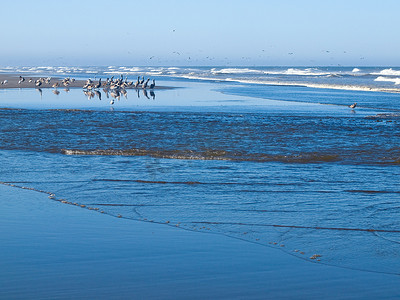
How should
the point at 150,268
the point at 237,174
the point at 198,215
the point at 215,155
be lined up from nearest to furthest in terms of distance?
the point at 150,268
the point at 198,215
the point at 237,174
the point at 215,155

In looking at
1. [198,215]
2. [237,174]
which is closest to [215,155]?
[237,174]

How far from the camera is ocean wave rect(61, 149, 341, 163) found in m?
11.6

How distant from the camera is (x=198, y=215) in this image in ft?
23.7

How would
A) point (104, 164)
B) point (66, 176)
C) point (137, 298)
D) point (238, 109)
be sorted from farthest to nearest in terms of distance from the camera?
point (238, 109), point (104, 164), point (66, 176), point (137, 298)

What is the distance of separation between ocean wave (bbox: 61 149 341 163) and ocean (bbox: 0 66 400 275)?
0.02 meters

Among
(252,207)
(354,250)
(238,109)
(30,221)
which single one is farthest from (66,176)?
(238,109)

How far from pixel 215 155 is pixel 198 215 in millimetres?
4755

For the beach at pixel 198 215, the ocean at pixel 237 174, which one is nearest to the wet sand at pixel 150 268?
the beach at pixel 198 215

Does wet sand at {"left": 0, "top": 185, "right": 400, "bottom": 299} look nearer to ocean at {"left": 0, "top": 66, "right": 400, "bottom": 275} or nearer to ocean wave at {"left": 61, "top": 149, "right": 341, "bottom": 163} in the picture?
ocean at {"left": 0, "top": 66, "right": 400, "bottom": 275}

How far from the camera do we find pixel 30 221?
6.75 metres

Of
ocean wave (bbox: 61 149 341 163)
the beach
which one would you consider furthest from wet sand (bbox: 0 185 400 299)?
ocean wave (bbox: 61 149 341 163)

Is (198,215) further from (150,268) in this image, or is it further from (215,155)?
(215,155)

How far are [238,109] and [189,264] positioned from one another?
1890 cm

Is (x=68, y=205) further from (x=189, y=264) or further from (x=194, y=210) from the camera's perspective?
(x=189, y=264)
